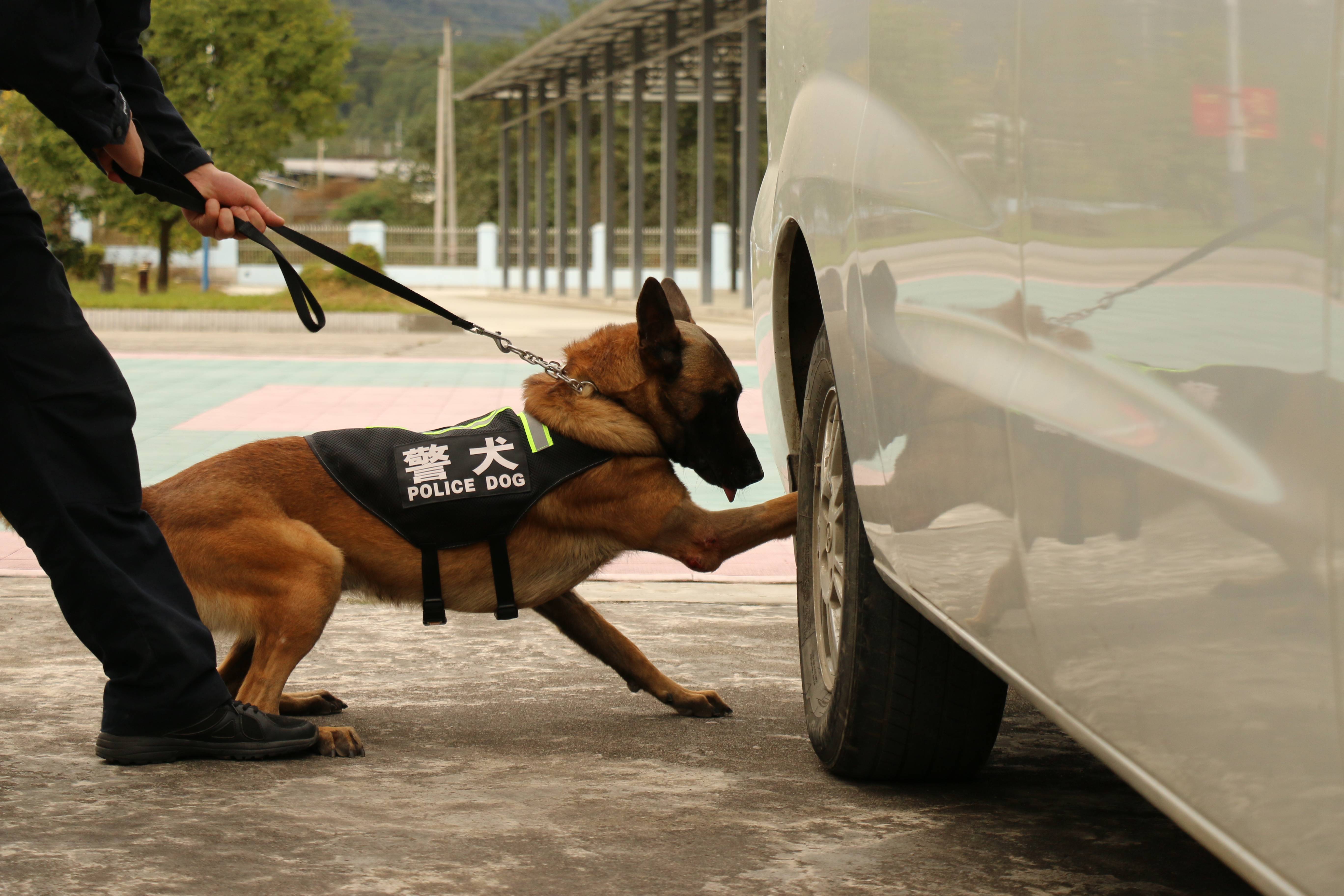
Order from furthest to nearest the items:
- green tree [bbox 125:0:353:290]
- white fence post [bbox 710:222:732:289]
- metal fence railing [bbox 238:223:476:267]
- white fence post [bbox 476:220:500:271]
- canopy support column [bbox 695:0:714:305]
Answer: metal fence railing [bbox 238:223:476:267] → white fence post [bbox 476:220:500:271] → white fence post [bbox 710:222:732:289] → green tree [bbox 125:0:353:290] → canopy support column [bbox 695:0:714:305]

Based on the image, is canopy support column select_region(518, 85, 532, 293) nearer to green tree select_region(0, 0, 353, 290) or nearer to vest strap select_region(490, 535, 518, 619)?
green tree select_region(0, 0, 353, 290)

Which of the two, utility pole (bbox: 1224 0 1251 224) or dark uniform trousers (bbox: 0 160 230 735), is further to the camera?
dark uniform trousers (bbox: 0 160 230 735)

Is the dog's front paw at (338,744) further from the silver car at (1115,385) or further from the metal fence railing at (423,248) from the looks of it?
the metal fence railing at (423,248)

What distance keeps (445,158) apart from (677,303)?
6941 centimetres

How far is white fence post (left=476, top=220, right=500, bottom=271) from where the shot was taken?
153 ft

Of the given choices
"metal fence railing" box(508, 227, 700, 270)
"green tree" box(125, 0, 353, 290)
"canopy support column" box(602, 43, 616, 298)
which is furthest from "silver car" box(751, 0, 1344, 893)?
"metal fence railing" box(508, 227, 700, 270)

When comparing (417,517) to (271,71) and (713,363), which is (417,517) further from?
(271,71)

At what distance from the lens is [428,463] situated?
357 cm

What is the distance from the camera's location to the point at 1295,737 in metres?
1.26

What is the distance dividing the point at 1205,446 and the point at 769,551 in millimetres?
5046

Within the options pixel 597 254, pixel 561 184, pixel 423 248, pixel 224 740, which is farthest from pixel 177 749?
pixel 423 248

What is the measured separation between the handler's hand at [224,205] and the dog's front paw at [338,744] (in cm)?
117

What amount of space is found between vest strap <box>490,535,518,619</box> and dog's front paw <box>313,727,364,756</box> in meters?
0.44

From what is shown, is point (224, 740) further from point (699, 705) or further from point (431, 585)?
point (699, 705)
